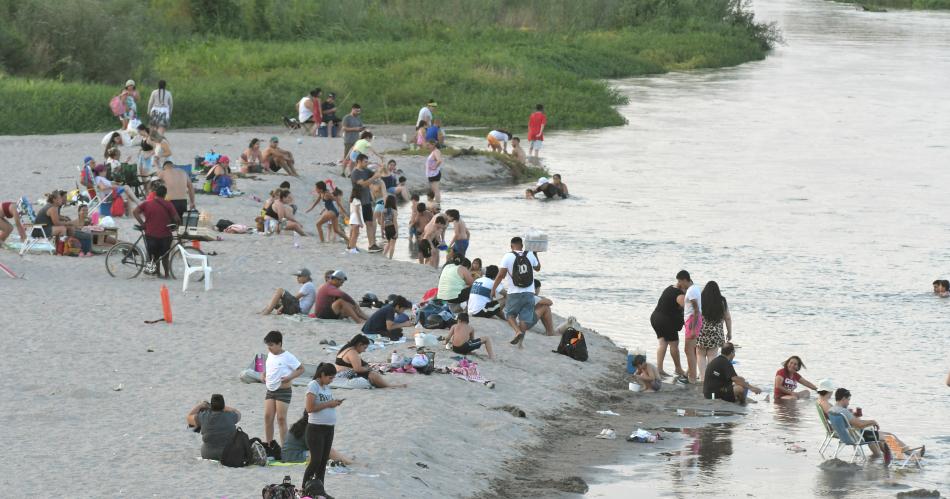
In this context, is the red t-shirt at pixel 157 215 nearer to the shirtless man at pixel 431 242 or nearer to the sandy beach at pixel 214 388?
the sandy beach at pixel 214 388

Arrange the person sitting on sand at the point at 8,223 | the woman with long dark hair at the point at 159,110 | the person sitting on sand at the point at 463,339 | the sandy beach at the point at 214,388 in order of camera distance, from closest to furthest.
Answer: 1. the sandy beach at the point at 214,388
2. the person sitting on sand at the point at 463,339
3. the person sitting on sand at the point at 8,223
4. the woman with long dark hair at the point at 159,110

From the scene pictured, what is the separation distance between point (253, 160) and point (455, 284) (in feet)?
39.5

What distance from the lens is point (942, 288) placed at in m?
23.4

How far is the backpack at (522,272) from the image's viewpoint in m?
17.5

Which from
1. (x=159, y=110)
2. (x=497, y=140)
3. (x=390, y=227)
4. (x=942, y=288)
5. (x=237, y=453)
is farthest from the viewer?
(x=497, y=140)

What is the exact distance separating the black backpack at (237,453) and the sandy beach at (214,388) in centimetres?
9

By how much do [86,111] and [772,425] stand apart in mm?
24346

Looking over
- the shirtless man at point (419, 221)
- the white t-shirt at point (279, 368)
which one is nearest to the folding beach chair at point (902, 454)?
the white t-shirt at point (279, 368)

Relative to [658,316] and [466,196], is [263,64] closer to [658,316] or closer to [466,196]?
[466,196]

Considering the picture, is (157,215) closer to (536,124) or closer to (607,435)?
(607,435)

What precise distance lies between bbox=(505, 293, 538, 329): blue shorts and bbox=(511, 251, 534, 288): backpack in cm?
15

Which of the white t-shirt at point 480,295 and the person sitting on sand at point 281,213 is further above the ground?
the person sitting on sand at point 281,213

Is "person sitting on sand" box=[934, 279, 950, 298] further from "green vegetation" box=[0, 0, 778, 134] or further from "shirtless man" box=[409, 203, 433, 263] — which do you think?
"green vegetation" box=[0, 0, 778, 134]

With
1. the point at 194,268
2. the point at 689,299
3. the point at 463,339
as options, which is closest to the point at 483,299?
the point at 463,339
